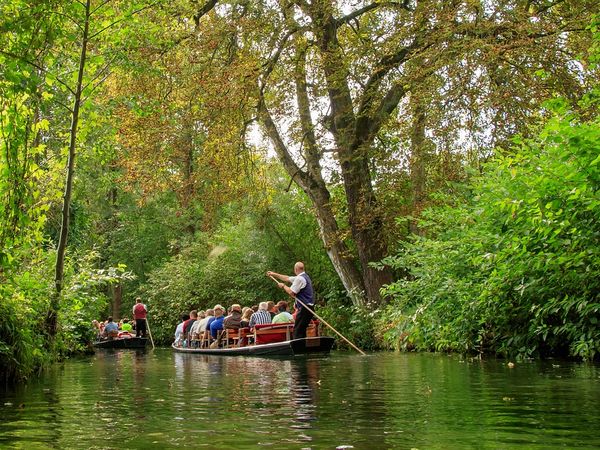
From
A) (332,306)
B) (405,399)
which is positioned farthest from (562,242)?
(332,306)

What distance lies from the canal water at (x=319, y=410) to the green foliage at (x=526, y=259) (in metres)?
1.22

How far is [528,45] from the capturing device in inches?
617

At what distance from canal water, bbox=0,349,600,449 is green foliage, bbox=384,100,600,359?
3.99 ft

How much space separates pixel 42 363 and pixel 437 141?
29.4ft

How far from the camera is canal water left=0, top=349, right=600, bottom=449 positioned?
203 inches

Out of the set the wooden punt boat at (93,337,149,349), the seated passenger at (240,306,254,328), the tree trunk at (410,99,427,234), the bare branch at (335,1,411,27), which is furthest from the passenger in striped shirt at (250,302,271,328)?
the wooden punt boat at (93,337,149,349)

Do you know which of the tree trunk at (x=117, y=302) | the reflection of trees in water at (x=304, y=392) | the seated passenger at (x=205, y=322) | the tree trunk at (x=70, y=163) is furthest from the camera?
the tree trunk at (x=117, y=302)

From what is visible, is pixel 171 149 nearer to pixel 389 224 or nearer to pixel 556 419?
pixel 389 224

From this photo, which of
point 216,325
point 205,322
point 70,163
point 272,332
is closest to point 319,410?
point 70,163

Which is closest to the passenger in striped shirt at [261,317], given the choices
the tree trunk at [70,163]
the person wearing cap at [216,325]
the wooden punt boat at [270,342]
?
the wooden punt boat at [270,342]

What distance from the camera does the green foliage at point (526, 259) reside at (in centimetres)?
1111

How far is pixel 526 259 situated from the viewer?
12555 mm

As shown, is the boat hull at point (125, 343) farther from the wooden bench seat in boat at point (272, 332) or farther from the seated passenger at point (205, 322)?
the wooden bench seat in boat at point (272, 332)

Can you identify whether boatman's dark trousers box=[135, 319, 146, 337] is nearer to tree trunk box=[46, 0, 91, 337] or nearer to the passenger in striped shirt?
the passenger in striped shirt
